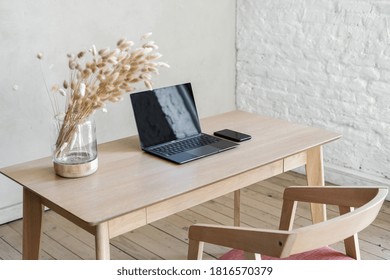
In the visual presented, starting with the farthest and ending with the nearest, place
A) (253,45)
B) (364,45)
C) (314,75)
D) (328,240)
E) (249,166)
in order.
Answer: (253,45) < (314,75) < (364,45) < (249,166) < (328,240)

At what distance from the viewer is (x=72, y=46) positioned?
352 cm

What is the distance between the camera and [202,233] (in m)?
1.93

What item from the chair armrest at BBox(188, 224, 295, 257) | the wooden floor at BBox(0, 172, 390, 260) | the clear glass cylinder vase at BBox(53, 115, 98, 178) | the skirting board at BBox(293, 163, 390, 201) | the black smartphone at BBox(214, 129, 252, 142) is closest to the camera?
the chair armrest at BBox(188, 224, 295, 257)

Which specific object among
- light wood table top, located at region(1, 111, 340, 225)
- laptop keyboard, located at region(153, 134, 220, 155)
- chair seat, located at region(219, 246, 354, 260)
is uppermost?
laptop keyboard, located at region(153, 134, 220, 155)

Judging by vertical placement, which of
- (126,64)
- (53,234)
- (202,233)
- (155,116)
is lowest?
(53,234)

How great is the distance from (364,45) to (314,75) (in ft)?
1.44

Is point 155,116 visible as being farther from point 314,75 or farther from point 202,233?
point 314,75

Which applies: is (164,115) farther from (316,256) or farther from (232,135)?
(316,256)

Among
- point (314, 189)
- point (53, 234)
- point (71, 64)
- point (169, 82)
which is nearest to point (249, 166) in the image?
point (314, 189)

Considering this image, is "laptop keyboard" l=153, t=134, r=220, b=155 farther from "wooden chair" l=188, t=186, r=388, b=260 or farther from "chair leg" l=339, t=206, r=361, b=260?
"chair leg" l=339, t=206, r=361, b=260

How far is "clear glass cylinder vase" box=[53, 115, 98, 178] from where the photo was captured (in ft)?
7.05

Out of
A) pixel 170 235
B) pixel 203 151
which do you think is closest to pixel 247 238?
pixel 203 151

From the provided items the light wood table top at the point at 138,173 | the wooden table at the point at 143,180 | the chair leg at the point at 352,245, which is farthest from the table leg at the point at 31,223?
the chair leg at the point at 352,245

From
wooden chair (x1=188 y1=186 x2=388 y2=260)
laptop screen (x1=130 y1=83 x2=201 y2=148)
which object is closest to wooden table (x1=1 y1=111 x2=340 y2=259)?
laptop screen (x1=130 y1=83 x2=201 y2=148)
